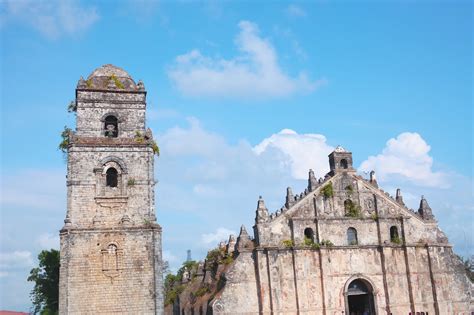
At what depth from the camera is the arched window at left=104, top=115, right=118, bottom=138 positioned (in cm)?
2674

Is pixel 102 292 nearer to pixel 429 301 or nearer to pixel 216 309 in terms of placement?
pixel 216 309

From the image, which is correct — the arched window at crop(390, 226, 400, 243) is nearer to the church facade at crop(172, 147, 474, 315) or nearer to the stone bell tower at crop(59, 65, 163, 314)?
the church facade at crop(172, 147, 474, 315)

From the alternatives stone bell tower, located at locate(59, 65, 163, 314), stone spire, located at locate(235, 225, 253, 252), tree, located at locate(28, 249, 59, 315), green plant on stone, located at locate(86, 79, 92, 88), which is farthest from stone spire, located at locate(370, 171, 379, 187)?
tree, located at locate(28, 249, 59, 315)

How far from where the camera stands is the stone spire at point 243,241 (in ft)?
87.8

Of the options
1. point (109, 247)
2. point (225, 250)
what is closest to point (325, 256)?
point (225, 250)

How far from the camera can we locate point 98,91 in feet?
89.0

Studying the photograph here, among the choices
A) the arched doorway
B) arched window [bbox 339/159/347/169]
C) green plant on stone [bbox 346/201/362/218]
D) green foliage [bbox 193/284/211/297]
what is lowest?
the arched doorway

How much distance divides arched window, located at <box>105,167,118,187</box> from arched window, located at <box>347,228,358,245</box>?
12313mm

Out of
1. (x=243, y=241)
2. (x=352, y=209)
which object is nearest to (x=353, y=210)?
(x=352, y=209)

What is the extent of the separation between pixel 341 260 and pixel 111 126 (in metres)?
13.6

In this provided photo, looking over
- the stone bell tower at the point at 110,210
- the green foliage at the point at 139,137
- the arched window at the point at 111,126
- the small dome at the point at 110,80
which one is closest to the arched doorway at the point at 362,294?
the stone bell tower at the point at 110,210

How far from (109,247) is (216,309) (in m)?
5.77

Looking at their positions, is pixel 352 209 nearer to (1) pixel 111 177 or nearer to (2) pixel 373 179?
(2) pixel 373 179

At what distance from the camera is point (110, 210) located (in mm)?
24875
